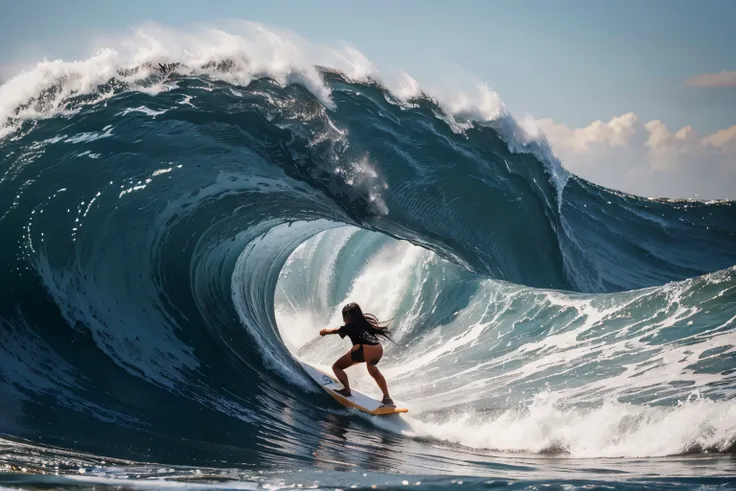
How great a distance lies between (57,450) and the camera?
4473 millimetres

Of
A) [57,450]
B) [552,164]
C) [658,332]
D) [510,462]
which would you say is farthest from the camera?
[552,164]

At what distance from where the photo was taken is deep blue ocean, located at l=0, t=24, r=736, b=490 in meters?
5.11

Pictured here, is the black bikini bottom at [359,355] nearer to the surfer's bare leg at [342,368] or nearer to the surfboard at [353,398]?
the surfer's bare leg at [342,368]

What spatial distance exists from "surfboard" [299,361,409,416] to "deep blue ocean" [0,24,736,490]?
0.56 ft

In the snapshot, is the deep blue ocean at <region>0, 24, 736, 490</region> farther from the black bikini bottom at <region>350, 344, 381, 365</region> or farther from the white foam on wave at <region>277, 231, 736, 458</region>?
the black bikini bottom at <region>350, 344, 381, 365</region>

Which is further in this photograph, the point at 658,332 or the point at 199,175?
the point at 199,175

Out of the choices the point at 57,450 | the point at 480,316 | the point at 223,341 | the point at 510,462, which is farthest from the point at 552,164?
the point at 57,450

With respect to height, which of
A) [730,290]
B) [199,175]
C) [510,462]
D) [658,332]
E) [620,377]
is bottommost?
[510,462]

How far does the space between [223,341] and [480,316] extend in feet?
12.1

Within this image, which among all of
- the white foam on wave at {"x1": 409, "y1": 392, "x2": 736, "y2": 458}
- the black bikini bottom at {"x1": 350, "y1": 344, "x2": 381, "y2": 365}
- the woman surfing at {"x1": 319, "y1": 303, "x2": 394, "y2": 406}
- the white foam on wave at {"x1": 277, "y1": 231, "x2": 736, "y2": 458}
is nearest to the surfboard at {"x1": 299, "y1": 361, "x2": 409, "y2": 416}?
the woman surfing at {"x1": 319, "y1": 303, "x2": 394, "y2": 406}

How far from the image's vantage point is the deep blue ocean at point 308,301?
5109 millimetres

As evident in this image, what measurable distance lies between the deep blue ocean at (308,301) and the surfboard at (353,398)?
0.17m

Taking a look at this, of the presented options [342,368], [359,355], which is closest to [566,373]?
[359,355]

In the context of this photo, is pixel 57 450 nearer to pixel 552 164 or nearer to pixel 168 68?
pixel 168 68
